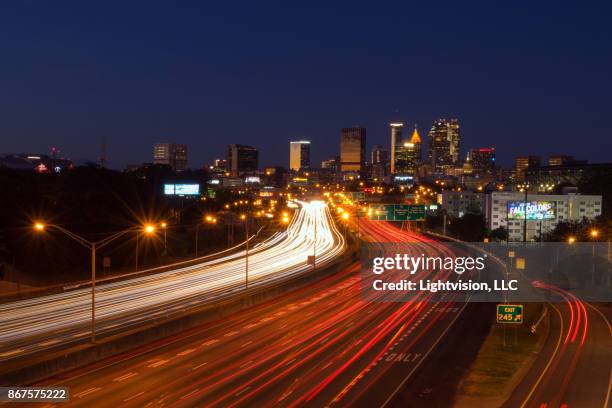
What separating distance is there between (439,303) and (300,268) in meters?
18.0

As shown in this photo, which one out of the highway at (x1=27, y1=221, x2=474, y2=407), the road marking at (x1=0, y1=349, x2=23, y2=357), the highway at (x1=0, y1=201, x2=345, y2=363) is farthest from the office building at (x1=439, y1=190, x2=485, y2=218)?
the road marking at (x1=0, y1=349, x2=23, y2=357)

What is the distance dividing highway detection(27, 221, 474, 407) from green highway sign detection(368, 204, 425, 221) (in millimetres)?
16571

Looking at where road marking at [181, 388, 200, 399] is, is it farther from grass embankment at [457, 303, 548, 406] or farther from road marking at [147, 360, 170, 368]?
grass embankment at [457, 303, 548, 406]

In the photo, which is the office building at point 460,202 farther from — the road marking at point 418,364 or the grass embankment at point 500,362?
A: the grass embankment at point 500,362

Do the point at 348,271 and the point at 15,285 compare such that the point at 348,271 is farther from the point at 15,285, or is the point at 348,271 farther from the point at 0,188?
the point at 0,188

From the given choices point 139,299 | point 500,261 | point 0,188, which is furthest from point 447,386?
point 0,188

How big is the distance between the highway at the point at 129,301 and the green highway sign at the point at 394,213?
7510 millimetres

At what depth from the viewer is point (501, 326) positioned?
3180cm

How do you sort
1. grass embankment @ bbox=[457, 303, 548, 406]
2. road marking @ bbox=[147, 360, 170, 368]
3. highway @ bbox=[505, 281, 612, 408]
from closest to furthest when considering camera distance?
highway @ bbox=[505, 281, 612, 408] → grass embankment @ bbox=[457, 303, 548, 406] → road marking @ bbox=[147, 360, 170, 368]

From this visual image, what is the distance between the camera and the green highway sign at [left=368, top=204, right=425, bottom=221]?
53156mm

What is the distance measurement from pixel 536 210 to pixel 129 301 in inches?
2063

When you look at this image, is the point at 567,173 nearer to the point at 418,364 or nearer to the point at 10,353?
the point at 418,364

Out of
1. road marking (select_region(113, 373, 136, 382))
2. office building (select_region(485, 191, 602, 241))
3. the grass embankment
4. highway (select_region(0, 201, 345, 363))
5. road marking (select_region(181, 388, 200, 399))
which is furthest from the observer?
office building (select_region(485, 191, 602, 241))

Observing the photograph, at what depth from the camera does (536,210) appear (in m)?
73.3
